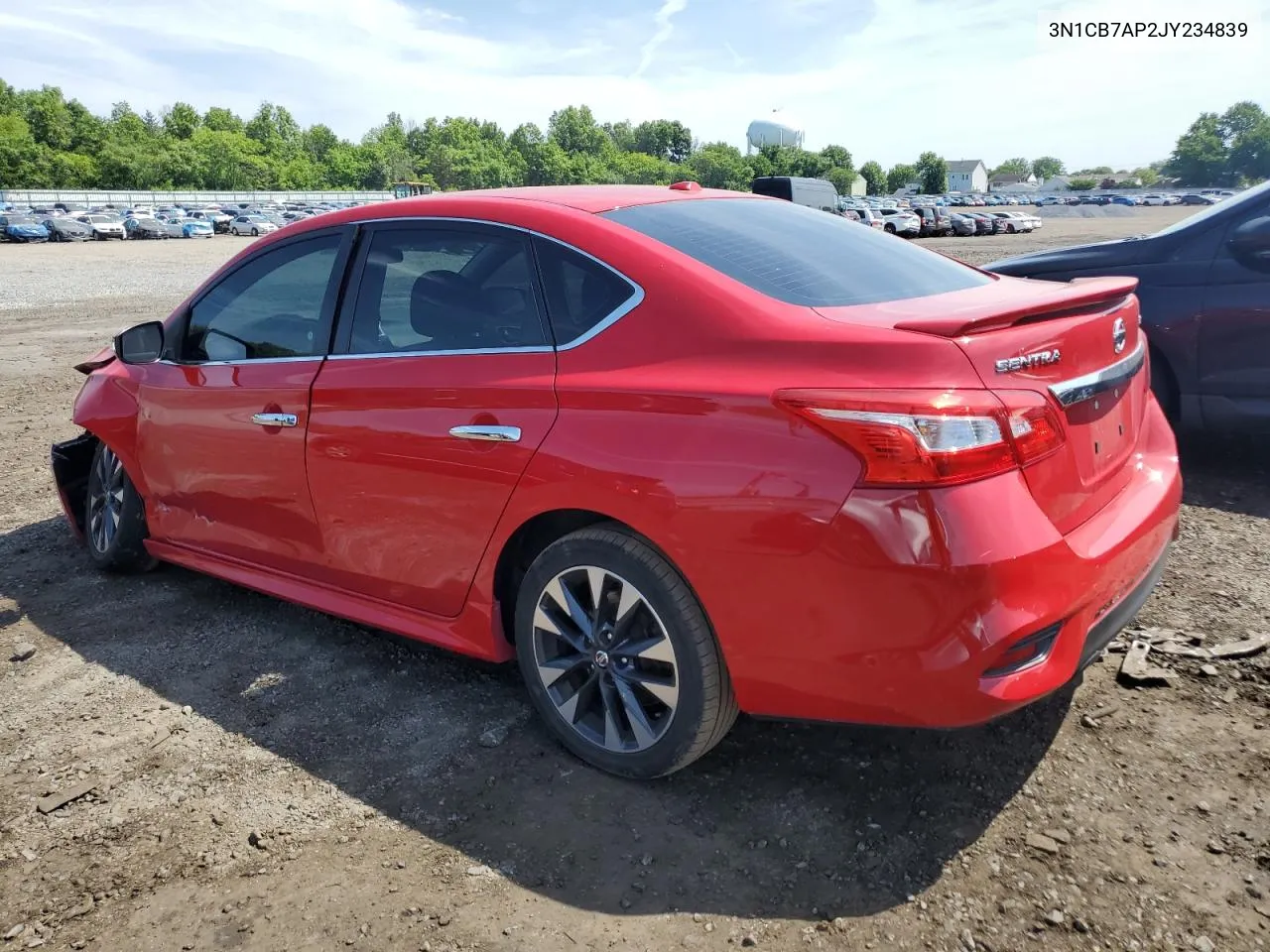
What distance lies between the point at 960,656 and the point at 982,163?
219 metres

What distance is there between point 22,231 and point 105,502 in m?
52.4

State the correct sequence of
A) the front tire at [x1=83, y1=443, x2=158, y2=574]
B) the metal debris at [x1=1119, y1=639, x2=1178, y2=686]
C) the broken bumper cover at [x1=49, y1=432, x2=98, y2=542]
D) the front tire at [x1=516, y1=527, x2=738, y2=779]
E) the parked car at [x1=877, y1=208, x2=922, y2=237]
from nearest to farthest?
the front tire at [x1=516, y1=527, x2=738, y2=779] → the metal debris at [x1=1119, y1=639, x2=1178, y2=686] → the front tire at [x1=83, y1=443, x2=158, y2=574] → the broken bumper cover at [x1=49, y1=432, x2=98, y2=542] → the parked car at [x1=877, y1=208, x2=922, y2=237]

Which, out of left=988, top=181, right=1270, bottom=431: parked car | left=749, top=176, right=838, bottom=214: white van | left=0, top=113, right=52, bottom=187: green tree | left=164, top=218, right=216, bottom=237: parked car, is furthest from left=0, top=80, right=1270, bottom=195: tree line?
left=988, top=181, right=1270, bottom=431: parked car

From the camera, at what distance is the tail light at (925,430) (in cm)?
222

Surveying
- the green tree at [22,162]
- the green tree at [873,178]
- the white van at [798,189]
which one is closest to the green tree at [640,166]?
the green tree at [873,178]

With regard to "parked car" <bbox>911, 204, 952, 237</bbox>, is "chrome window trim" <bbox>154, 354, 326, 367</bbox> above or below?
above

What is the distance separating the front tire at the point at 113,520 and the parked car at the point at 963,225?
181ft

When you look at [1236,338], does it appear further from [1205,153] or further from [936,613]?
[1205,153]

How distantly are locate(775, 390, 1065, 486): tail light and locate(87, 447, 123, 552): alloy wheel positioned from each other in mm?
3647

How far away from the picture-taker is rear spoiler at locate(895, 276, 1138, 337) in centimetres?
238

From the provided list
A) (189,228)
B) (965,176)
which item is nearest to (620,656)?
(189,228)

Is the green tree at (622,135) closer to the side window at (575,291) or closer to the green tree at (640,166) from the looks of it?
the green tree at (640,166)

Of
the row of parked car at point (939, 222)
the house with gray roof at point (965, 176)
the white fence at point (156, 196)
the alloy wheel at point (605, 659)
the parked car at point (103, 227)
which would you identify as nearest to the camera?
the alloy wheel at point (605, 659)

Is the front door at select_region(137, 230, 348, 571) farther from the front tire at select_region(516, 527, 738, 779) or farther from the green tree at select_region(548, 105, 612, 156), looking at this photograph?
the green tree at select_region(548, 105, 612, 156)
